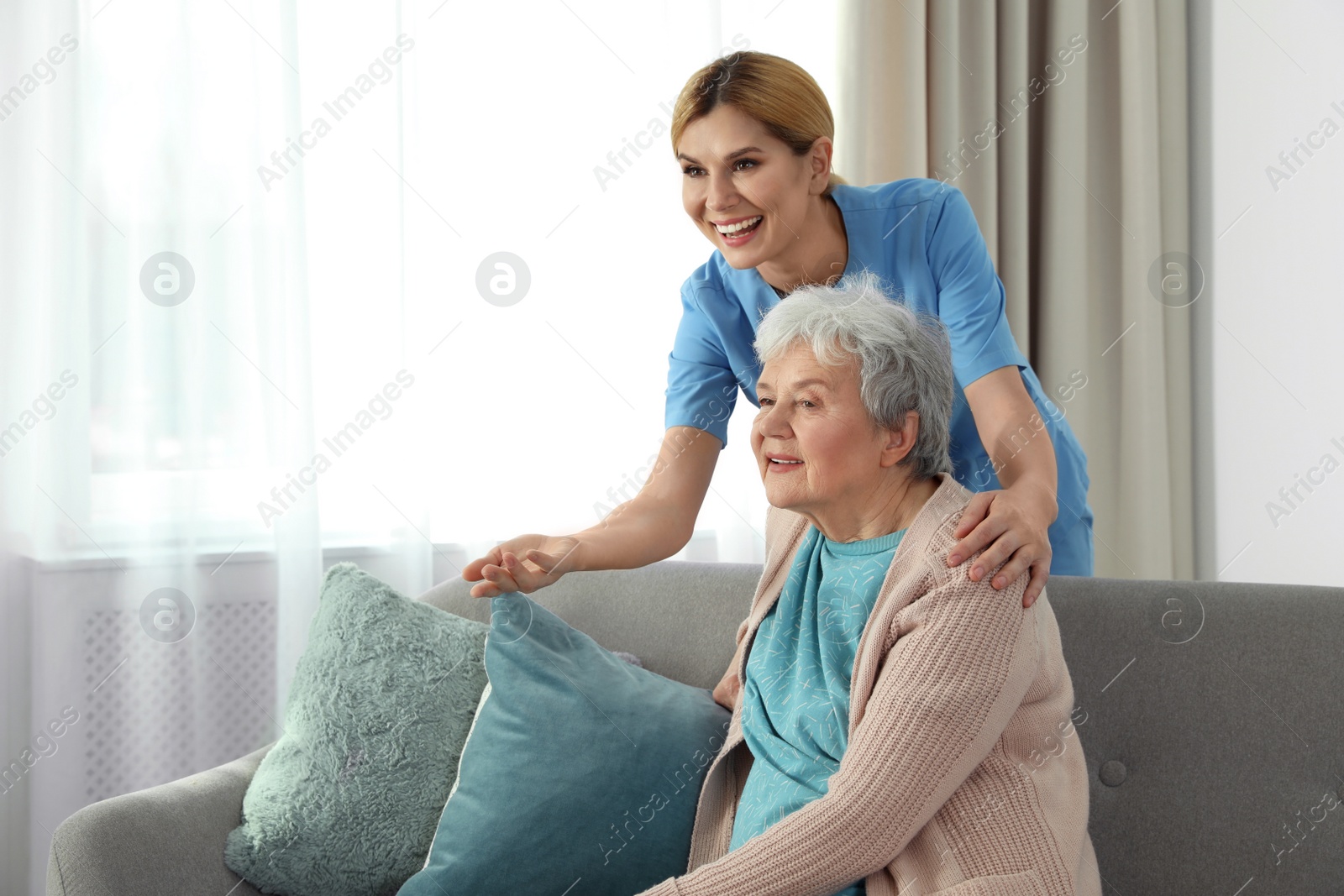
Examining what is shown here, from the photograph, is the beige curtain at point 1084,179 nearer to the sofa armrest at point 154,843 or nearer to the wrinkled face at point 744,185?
the wrinkled face at point 744,185

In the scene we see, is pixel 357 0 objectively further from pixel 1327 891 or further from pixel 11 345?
pixel 1327 891

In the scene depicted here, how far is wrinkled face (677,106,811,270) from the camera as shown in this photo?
4.91 ft

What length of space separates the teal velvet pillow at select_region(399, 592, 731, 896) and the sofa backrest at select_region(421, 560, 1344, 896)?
22.6 inches

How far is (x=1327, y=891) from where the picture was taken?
1406 millimetres

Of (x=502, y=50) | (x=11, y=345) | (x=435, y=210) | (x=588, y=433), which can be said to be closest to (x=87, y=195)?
(x=11, y=345)

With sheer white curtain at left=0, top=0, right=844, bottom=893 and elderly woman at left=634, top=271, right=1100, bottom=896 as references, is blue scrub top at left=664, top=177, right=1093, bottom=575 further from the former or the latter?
sheer white curtain at left=0, top=0, right=844, bottom=893

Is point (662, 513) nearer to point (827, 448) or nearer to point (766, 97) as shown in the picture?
point (827, 448)

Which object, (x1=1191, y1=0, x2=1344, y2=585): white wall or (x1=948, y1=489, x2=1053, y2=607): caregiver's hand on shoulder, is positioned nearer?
(x1=948, y1=489, x2=1053, y2=607): caregiver's hand on shoulder

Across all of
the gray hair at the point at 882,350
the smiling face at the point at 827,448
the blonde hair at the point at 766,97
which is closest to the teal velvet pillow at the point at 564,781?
the smiling face at the point at 827,448

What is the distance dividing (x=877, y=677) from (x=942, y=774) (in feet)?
0.44

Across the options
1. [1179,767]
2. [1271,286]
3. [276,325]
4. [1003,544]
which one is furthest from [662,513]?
[1271,286]

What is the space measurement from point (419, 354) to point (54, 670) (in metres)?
1.04

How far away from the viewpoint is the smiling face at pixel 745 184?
1.50 m

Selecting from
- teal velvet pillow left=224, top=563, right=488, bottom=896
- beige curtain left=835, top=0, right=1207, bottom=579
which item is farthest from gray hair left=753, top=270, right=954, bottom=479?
beige curtain left=835, top=0, right=1207, bottom=579
